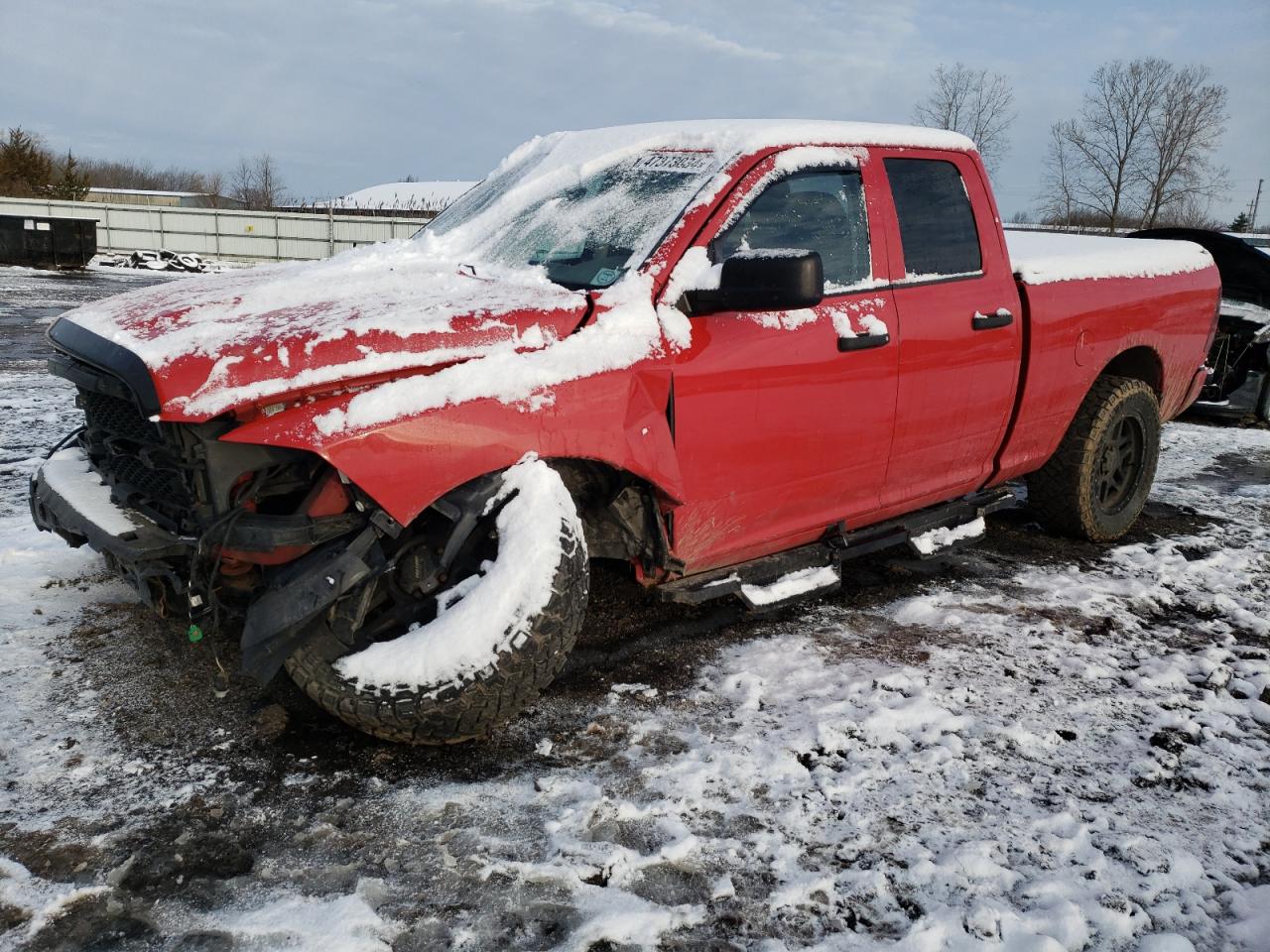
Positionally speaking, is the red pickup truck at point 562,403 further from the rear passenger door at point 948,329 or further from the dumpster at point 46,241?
the dumpster at point 46,241

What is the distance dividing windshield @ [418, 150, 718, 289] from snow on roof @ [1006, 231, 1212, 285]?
177cm

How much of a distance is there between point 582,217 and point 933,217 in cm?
148

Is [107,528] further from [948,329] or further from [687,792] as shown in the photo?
[948,329]

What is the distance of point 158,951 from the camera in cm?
204

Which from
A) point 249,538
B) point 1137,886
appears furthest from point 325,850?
point 1137,886

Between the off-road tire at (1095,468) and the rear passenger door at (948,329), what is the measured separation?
0.75 m

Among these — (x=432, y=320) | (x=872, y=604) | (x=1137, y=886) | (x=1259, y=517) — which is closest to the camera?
(x=1137, y=886)

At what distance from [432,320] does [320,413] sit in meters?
0.43

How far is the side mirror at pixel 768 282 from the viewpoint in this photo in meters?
2.94

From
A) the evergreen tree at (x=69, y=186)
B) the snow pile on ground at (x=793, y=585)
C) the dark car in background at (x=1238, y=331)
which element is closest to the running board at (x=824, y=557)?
the snow pile on ground at (x=793, y=585)

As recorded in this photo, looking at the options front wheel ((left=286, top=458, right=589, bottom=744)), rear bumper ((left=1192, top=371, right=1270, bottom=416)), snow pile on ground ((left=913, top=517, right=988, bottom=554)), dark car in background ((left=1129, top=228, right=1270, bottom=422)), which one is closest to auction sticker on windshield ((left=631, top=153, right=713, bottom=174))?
front wheel ((left=286, top=458, right=589, bottom=744))

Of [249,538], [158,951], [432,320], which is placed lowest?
[158,951]

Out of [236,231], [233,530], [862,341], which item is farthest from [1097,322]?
[236,231]

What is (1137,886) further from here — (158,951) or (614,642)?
(158,951)
